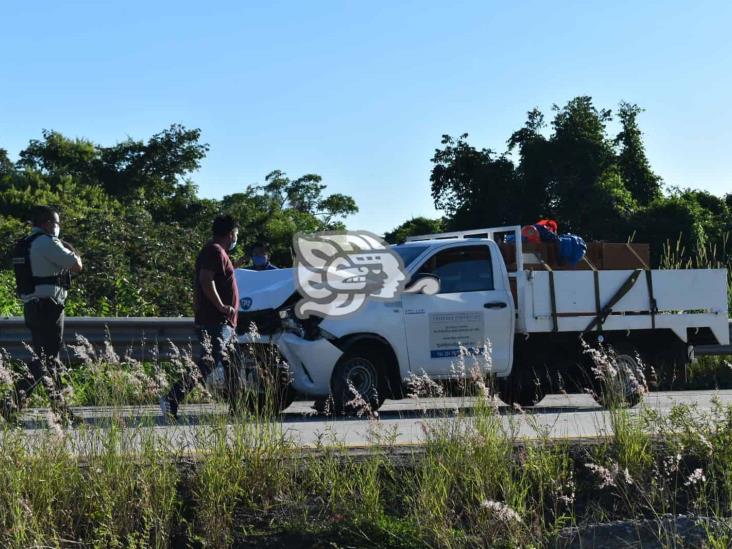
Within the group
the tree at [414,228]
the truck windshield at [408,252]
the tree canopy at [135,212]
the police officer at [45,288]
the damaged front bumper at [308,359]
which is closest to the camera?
the police officer at [45,288]

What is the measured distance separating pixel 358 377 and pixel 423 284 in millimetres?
1138

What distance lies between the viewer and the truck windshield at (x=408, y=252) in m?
12.4

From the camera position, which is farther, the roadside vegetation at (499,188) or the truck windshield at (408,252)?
the roadside vegetation at (499,188)

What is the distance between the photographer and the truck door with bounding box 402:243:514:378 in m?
12.1

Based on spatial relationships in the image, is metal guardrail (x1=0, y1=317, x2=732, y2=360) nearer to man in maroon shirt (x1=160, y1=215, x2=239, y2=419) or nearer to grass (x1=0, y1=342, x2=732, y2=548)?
man in maroon shirt (x1=160, y1=215, x2=239, y2=419)

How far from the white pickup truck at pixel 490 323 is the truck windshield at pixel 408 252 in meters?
0.01

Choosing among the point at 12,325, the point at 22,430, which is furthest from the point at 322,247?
the point at 22,430

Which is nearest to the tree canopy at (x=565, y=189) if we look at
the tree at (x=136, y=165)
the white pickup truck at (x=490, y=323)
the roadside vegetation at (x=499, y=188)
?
the roadside vegetation at (x=499, y=188)

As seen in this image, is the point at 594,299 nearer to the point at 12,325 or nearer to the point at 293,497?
the point at 12,325

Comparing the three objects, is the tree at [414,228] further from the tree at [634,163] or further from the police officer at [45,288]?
the police officer at [45,288]

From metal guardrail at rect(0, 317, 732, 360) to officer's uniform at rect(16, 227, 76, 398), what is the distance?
11.4 feet

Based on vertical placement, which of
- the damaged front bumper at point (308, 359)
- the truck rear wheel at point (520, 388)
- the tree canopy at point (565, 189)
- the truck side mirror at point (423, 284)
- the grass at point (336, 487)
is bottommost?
the grass at point (336, 487)

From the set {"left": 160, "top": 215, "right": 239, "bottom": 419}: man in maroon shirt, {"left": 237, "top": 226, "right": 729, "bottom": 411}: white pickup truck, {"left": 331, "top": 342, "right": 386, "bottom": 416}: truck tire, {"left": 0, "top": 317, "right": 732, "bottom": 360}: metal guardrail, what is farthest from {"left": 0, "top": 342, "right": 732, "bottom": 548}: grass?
{"left": 0, "top": 317, "right": 732, "bottom": 360}: metal guardrail

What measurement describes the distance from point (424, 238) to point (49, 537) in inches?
370
